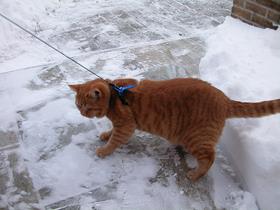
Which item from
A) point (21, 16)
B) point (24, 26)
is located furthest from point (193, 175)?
point (21, 16)

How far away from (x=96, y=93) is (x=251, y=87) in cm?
120

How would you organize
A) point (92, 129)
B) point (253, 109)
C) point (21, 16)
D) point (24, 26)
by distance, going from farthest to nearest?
1. point (21, 16)
2. point (24, 26)
3. point (92, 129)
4. point (253, 109)

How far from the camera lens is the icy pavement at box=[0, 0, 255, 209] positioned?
7.60 ft

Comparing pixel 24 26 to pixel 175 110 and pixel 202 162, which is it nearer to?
pixel 175 110

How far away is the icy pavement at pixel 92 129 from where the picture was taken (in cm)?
232

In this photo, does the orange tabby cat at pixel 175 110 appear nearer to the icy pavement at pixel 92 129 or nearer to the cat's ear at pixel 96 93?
the cat's ear at pixel 96 93

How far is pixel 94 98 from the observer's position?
233cm

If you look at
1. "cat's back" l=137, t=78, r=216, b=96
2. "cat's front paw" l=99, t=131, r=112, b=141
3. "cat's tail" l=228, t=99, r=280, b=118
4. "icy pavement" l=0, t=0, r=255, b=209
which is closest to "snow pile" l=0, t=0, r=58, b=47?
"icy pavement" l=0, t=0, r=255, b=209

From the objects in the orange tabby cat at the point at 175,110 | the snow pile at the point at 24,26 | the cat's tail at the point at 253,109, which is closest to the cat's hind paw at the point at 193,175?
the orange tabby cat at the point at 175,110

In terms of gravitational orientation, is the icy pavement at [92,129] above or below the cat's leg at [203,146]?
below

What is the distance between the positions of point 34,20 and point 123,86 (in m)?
2.38

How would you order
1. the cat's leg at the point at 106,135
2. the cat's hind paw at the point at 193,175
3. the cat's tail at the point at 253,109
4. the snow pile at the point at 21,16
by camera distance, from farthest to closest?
the snow pile at the point at 21,16 → the cat's leg at the point at 106,135 → the cat's hind paw at the point at 193,175 → the cat's tail at the point at 253,109

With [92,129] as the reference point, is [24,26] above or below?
above

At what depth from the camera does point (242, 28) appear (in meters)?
3.40
